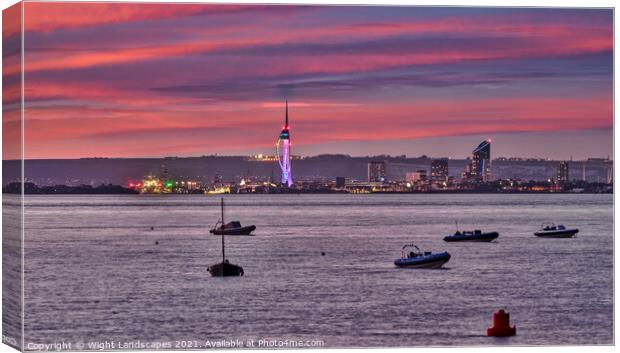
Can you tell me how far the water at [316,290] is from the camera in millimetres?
36875

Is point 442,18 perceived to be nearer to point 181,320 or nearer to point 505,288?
point 181,320

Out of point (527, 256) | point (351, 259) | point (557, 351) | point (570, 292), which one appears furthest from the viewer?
point (527, 256)

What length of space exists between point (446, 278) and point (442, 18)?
2209cm

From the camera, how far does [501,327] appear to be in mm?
34156

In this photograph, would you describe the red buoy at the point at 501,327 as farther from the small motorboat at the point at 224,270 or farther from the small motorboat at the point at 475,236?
the small motorboat at the point at 475,236

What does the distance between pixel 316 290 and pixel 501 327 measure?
1607cm

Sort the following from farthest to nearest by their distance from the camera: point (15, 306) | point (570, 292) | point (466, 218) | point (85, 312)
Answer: point (466, 218), point (570, 292), point (85, 312), point (15, 306)

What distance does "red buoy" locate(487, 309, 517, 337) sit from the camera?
3338 centimetres

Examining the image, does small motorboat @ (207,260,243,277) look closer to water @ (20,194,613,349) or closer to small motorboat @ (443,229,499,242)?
water @ (20,194,613,349)

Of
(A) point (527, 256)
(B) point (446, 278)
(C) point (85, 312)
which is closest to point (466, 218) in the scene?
(A) point (527, 256)

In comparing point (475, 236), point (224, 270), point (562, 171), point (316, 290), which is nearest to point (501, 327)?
point (316, 290)

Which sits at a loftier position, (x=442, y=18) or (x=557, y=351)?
(x=442, y=18)

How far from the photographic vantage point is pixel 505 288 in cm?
5269

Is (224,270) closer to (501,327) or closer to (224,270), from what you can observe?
(224,270)
